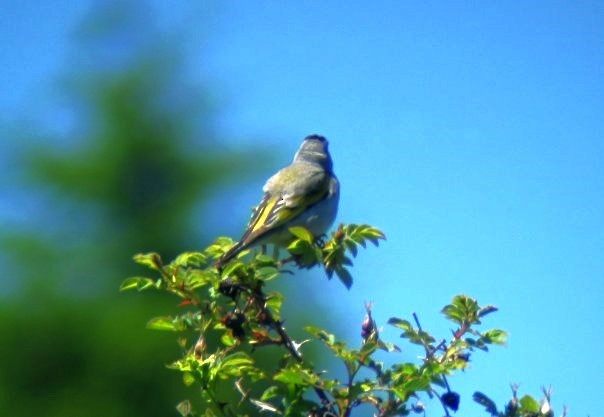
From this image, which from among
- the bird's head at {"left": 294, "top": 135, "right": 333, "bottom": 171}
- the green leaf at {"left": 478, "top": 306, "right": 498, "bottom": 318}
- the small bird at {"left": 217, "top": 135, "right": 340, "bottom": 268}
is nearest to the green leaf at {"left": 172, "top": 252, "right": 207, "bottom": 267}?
the green leaf at {"left": 478, "top": 306, "right": 498, "bottom": 318}

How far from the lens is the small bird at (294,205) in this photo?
502cm

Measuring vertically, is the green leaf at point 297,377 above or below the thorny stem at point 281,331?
below

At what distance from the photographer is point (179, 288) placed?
3.02 meters

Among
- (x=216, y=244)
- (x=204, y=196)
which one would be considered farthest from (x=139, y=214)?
(x=216, y=244)

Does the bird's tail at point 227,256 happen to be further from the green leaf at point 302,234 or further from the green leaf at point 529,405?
the green leaf at point 529,405

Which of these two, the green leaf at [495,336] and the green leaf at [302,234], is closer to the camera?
the green leaf at [495,336]

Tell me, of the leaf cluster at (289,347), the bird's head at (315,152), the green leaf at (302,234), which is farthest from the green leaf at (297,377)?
the bird's head at (315,152)

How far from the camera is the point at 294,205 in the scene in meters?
5.47

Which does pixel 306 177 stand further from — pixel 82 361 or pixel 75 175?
pixel 75 175

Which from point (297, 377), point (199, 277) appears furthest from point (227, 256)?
point (297, 377)

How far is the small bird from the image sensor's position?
502cm

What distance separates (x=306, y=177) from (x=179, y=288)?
9.45ft

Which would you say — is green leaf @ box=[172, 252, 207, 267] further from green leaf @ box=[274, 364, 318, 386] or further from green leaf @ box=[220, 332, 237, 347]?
green leaf @ box=[274, 364, 318, 386]

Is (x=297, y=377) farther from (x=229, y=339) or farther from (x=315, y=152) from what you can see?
(x=315, y=152)
